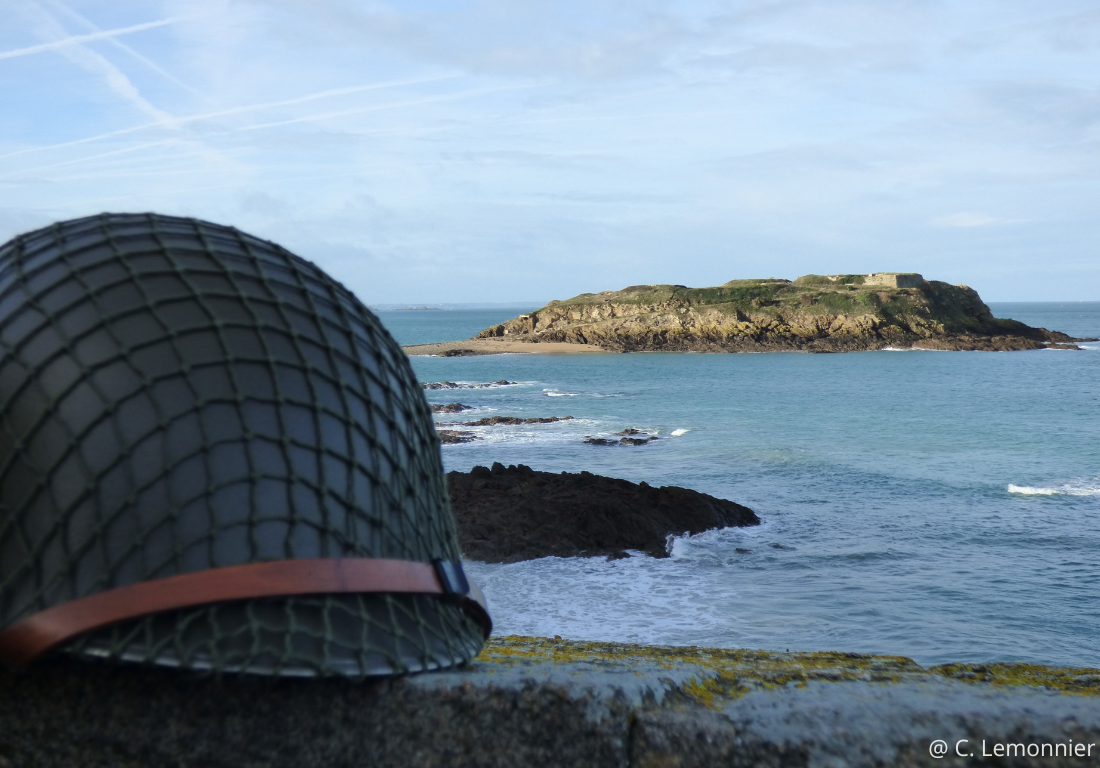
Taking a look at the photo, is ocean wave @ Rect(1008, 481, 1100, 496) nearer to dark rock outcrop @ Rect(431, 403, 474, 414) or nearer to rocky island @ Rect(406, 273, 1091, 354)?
dark rock outcrop @ Rect(431, 403, 474, 414)

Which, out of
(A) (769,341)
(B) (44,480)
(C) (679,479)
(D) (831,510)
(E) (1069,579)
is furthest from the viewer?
(A) (769,341)

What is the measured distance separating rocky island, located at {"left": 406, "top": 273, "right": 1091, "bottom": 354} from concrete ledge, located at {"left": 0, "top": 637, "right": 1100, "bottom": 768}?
83.1 m

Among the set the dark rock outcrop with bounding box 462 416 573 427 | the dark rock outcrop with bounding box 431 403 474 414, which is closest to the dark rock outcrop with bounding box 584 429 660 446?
the dark rock outcrop with bounding box 462 416 573 427

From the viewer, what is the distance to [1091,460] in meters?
28.5

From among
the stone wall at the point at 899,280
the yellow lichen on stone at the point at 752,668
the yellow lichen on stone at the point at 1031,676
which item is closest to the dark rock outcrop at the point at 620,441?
the yellow lichen on stone at the point at 752,668

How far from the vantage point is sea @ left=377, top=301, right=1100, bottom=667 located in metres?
12.3

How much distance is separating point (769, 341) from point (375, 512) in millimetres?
85086

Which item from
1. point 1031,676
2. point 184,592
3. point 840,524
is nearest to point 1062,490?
point 840,524

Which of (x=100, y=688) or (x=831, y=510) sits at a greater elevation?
(x=100, y=688)

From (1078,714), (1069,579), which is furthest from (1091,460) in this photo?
(1078,714)

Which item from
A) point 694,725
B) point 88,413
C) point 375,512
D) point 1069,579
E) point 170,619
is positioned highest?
point 88,413

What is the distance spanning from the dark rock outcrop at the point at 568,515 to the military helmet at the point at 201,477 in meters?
12.0

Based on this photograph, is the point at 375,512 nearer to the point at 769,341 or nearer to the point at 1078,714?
the point at 1078,714

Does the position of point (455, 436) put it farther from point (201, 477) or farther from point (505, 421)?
point (201, 477)
